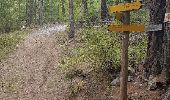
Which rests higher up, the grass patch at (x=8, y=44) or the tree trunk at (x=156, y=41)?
the tree trunk at (x=156, y=41)

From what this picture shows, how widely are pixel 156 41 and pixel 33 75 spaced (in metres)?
6.78

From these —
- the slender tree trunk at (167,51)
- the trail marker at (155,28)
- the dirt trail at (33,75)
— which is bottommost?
the dirt trail at (33,75)

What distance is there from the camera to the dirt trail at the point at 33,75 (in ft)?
44.1

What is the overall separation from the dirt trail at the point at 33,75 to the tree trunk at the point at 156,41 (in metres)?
3.31

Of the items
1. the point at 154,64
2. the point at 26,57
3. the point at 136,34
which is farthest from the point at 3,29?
the point at 154,64

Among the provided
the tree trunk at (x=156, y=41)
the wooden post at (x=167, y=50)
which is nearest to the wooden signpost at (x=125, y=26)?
the wooden post at (x=167, y=50)

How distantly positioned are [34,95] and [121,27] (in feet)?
18.5

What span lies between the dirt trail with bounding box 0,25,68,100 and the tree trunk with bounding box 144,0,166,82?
130 inches

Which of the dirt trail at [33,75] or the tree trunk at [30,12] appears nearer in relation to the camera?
the dirt trail at [33,75]

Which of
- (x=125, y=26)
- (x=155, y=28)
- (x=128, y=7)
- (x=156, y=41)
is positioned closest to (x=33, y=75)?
(x=156, y=41)

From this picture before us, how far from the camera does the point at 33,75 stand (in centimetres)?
1590

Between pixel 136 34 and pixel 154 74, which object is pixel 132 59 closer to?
pixel 154 74

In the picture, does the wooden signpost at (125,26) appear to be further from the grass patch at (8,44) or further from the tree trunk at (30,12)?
the tree trunk at (30,12)

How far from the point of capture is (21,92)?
13.8 metres
